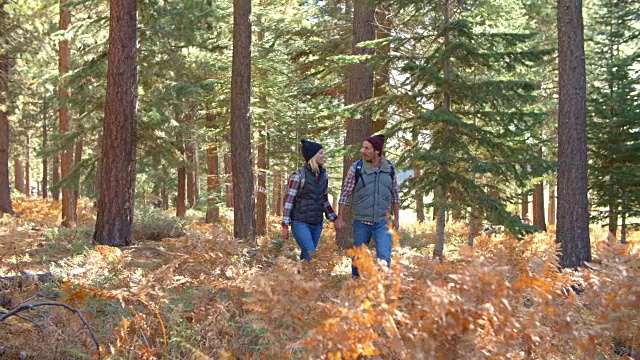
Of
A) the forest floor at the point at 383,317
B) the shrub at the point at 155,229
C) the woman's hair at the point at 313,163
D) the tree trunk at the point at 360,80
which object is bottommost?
the shrub at the point at 155,229

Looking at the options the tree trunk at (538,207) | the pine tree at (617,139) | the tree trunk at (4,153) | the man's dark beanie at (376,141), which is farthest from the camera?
the tree trunk at (538,207)

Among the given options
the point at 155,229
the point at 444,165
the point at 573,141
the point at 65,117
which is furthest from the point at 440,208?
the point at 65,117

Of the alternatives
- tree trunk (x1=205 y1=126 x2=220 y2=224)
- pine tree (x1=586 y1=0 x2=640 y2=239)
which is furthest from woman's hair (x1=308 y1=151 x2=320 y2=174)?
pine tree (x1=586 y1=0 x2=640 y2=239)

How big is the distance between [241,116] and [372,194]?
578 cm

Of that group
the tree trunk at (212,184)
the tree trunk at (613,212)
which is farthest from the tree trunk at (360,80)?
the tree trunk at (613,212)

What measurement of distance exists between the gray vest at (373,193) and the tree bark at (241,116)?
5.39 m

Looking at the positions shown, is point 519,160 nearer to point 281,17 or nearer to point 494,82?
point 494,82

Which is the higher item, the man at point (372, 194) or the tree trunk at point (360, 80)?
the tree trunk at point (360, 80)

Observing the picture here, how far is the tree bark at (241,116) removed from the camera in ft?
38.6

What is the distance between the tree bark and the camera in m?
11.8

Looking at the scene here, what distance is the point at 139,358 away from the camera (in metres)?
3.51

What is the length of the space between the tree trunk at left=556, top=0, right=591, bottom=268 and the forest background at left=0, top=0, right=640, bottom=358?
1.4 inches

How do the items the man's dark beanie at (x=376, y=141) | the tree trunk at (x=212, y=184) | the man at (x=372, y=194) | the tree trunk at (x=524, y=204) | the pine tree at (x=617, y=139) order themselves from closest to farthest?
the man's dark beanie at (x=376, y=141), the man at (x=372, y=194), the tree trunk at (x=524, y=204), the pine tree at (x=617, y=139), the tree trunk at (x=212, y=184)

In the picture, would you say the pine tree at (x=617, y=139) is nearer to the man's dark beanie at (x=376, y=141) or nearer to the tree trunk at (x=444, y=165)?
the tree trunk at (x=444, y=165)
